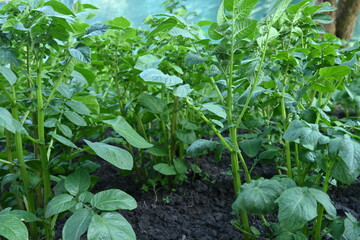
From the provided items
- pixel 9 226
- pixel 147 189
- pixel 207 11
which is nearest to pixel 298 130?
pixel 9 226

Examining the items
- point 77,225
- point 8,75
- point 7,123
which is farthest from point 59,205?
point 8,75

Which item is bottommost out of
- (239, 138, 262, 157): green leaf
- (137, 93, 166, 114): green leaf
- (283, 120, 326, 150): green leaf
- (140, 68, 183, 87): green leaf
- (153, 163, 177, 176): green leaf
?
(153, 163, 177, 176): green leaf

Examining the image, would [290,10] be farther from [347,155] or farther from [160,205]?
[160,205]

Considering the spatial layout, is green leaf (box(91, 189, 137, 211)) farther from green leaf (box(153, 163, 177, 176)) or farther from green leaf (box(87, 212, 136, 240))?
green leaf (box(153, 163, 177, 176))

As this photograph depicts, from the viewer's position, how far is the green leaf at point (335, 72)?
982mm

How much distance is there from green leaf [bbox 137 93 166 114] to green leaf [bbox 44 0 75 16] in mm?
517

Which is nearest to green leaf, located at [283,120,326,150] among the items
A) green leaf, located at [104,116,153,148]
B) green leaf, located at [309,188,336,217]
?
green leaf, located at [309,188,336,217]

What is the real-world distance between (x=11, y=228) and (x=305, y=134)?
705 millimetres

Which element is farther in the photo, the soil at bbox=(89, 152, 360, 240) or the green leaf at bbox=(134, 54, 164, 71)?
the soil at bbox=(89, 152, 360, 240)

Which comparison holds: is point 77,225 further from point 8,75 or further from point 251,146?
point 251,146

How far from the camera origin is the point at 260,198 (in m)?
0.90

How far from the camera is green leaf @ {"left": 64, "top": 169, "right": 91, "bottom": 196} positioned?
3.18 feet

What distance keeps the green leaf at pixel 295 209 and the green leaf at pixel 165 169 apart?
0.71m

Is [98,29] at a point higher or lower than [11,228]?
higher
